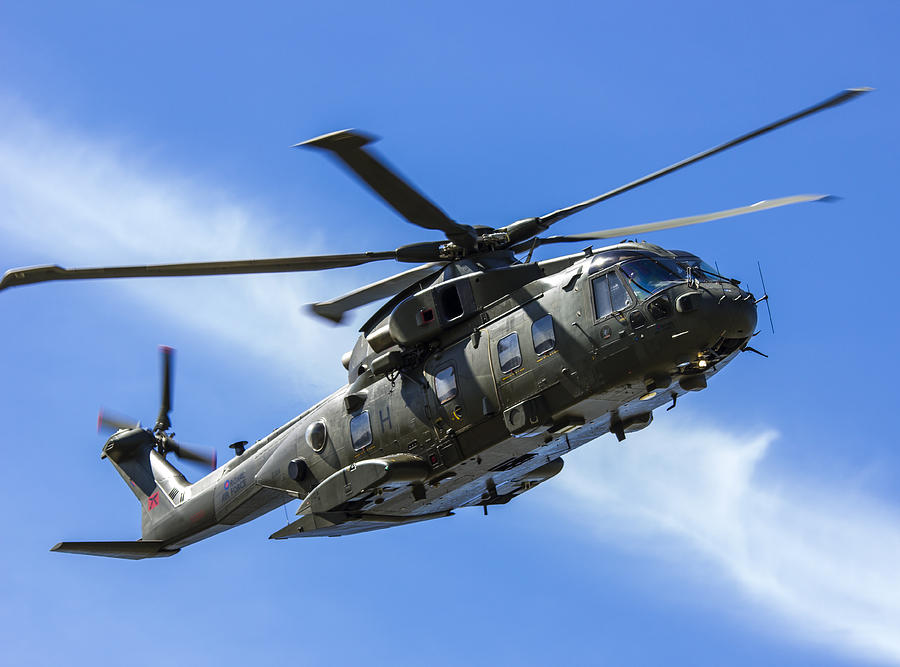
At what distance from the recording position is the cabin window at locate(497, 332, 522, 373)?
19797 mm

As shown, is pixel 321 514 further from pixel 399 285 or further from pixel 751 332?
pixel 751 332

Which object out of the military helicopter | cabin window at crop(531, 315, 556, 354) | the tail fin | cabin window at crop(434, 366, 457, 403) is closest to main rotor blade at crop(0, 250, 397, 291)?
the military helicopter

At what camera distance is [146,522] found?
27.3 m

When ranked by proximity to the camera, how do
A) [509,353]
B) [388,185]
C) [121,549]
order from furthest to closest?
[121,549], [509,353], [388,185]

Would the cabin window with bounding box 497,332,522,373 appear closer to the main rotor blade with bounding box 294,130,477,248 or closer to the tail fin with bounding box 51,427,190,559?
the main rotor blade with bounding box 294,130,477,248

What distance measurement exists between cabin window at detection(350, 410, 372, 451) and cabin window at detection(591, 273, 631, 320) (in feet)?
18.6

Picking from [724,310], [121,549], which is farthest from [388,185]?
[121,549]

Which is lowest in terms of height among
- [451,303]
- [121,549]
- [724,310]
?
[121,549]

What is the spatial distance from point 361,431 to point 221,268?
443cm

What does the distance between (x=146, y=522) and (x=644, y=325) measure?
15.3m

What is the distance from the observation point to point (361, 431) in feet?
71.9

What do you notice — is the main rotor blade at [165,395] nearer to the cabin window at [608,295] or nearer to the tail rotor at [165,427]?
the tail rotor at [165,427]

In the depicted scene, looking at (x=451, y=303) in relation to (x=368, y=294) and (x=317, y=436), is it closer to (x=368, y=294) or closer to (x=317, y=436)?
(x=368, y=294)

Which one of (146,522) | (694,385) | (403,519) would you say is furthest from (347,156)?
(146,522)
